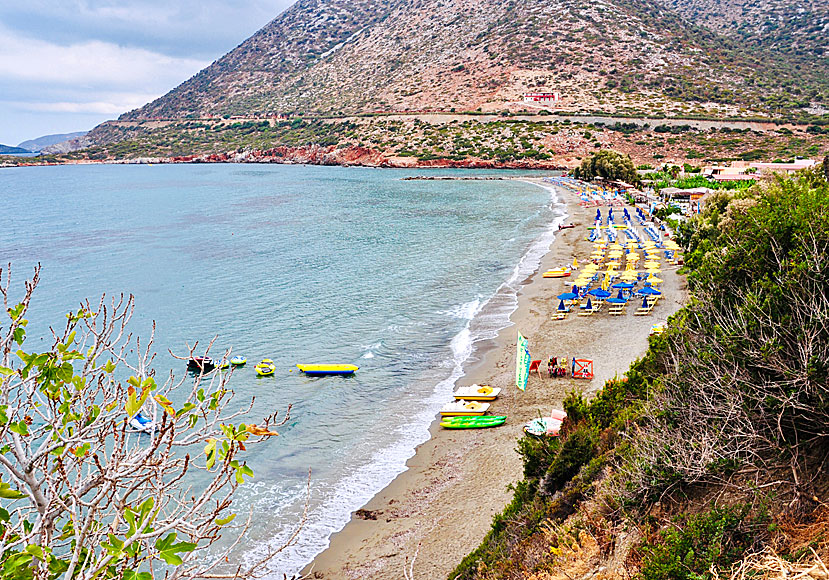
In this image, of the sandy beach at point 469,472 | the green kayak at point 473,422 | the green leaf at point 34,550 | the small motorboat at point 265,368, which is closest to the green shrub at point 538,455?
the sandy beach at point 469,472

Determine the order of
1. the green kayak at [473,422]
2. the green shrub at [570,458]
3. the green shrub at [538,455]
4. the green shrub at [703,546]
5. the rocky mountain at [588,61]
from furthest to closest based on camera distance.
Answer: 1. the rocky mountain at [588,61]
2. the green kayak at [473,422]
3. the green shrub at [538,455]
4. the green shrub at [570,458]
5. the green shrub at [703,546]

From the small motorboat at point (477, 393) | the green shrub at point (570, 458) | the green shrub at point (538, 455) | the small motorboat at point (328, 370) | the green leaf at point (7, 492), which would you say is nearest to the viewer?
the green leaf at point (7, 492)

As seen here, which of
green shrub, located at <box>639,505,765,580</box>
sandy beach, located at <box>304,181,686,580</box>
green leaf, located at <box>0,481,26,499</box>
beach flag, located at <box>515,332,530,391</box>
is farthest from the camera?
beach flag, located at <box>515,332,530,391</box>

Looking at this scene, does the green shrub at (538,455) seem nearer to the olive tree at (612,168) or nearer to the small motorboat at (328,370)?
the small motorboat at (328,370)

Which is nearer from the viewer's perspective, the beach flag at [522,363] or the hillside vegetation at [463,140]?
the beach flag at [522,363]

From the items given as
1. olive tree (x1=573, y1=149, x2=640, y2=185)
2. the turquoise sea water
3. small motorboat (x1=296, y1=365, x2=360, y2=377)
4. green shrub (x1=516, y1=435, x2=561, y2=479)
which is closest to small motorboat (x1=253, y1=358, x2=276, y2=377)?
the turquoise sea water

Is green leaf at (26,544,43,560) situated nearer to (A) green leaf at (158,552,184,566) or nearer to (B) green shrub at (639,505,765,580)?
(A) green leaf at (158,552,184,566)

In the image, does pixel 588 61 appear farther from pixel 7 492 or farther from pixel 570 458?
pixel 7 492
